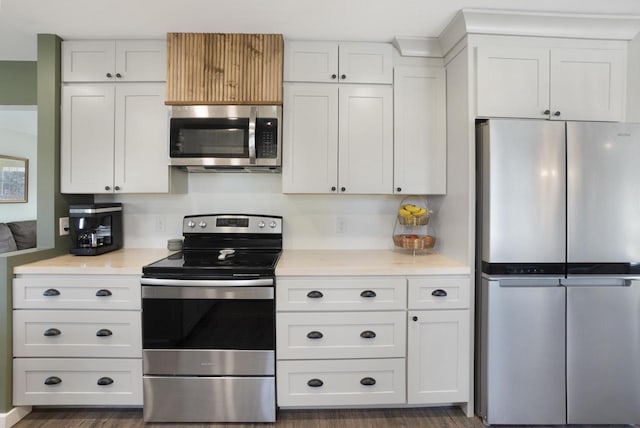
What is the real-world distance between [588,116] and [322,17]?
1.75 m

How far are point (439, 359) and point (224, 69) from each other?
91.4 inches

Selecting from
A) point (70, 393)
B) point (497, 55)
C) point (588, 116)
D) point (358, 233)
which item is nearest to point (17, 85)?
point (70, 393)

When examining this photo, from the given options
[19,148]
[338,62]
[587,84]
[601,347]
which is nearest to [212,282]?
[338,62]

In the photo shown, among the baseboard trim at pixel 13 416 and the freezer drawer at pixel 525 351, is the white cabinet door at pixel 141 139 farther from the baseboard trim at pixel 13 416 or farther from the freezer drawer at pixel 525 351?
the freezer drawer at pixel 525 351

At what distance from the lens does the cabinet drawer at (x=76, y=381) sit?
6.48 ft

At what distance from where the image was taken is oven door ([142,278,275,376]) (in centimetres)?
194

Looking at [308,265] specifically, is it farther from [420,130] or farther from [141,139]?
[141,139]

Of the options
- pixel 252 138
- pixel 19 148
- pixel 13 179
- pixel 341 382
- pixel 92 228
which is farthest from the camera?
pixel 19 148

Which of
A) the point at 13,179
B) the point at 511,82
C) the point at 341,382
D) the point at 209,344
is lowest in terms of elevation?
the point at 341,382

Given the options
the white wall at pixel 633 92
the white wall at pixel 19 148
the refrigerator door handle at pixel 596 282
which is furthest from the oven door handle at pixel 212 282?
the white wall at pixel 19 148

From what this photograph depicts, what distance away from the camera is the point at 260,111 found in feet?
7.46

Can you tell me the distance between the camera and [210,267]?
1.96m

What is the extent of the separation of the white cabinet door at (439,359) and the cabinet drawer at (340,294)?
231 millimetres

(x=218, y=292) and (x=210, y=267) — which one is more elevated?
(x=210, y=267)
